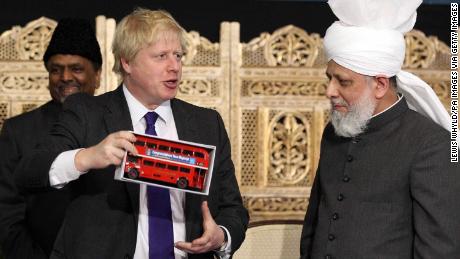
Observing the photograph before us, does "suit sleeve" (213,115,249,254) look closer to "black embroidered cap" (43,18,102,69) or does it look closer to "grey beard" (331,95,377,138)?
"grey beard" (331,95,377,138)

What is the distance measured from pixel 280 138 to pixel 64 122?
355cm

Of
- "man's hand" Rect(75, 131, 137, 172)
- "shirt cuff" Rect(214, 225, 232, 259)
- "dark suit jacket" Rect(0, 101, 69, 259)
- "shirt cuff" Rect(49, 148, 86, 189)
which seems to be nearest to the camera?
"man's hand" Rect(75, 131, 137, 172)

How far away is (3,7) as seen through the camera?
604 centimetres

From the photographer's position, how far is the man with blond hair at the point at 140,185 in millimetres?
2828

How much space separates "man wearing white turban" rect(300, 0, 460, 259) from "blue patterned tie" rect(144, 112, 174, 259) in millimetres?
551

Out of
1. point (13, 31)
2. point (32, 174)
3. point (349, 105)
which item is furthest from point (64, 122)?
point (13, 31)

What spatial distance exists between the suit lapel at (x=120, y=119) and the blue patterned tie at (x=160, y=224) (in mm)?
55

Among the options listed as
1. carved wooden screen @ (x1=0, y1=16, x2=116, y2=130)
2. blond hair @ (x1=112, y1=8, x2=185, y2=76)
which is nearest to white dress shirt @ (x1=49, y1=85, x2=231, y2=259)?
blond hair @ (x1=112, y1=8, x2=185, y2=76)

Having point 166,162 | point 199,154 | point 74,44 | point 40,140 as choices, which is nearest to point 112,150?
point 166,162

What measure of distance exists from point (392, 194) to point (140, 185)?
2.82ft

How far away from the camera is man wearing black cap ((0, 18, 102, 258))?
3.59 m

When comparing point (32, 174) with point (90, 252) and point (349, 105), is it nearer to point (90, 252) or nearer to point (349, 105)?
point (90, 252)

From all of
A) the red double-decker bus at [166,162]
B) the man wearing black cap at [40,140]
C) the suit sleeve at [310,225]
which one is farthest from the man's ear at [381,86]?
the man wearing black cap at [40,140]

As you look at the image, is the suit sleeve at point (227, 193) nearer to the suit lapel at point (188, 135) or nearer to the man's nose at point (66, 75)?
the suit lapel at point (188, 135)
